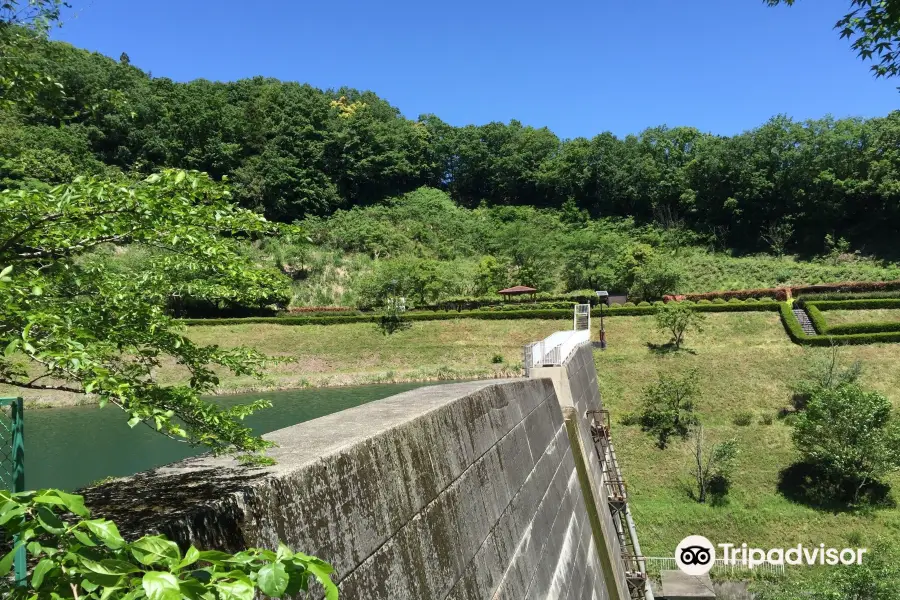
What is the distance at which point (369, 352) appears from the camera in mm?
32250

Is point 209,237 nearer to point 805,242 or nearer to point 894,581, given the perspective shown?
point 894,581

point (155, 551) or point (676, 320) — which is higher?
point (155, 551)

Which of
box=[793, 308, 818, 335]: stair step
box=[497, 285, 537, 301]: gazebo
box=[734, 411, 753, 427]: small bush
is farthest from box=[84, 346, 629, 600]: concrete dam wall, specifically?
box=[497, 285, 537, 301]: gazebo

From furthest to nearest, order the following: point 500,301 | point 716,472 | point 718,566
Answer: point 500,301 → point 716,472 → point 718,566

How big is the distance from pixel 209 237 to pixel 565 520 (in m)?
6.34

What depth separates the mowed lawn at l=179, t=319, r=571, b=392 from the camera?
28.6 m

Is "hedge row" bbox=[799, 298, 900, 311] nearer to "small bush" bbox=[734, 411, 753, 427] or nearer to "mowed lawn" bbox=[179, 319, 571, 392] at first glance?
"small bush" bbox=[734, 411, 753, 427]

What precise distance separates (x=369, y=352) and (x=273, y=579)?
3153 centimetres

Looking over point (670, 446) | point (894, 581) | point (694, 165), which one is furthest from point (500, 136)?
point (894, 581)

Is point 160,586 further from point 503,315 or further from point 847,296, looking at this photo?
point 847,296

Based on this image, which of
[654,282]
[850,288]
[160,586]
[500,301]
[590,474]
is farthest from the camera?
[500,301]

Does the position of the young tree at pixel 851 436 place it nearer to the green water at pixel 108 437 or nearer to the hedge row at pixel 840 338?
the hedge row at pixel 840 338

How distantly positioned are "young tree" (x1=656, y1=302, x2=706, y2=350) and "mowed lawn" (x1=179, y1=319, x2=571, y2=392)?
19.6 feet

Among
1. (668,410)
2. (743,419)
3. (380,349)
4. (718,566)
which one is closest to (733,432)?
(743,419)
